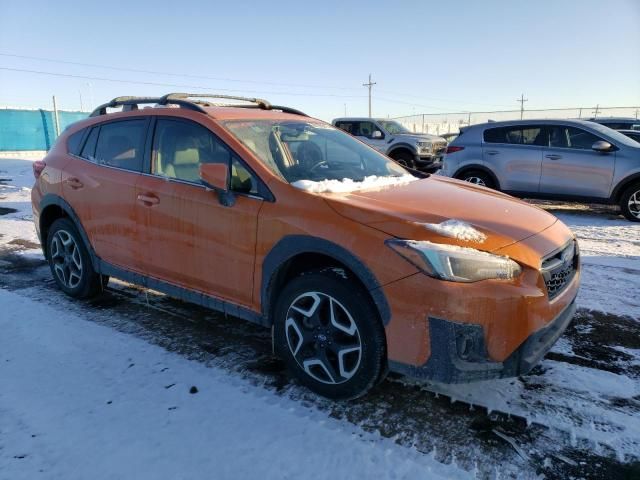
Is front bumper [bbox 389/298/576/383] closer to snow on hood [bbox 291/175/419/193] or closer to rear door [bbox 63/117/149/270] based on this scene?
snow on hood [bbox 291/175/419/193]

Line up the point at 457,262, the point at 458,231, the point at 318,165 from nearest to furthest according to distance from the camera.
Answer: the point at 457,262, the point at 458,231, the point at 318,165

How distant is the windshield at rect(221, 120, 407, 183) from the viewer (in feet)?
10.7

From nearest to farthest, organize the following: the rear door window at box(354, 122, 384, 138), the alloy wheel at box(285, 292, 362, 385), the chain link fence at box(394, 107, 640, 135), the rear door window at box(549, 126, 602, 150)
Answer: the alloy wheel at box(285, 292, 362, 385) < the rear door window at box(549, 126, 602, 150) < the rear door window at box(354, 122, 384, 138) < the chain link fence at box(394, 107, 640, 135)

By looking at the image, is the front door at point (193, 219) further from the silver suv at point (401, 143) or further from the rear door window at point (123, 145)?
the silver suv at point (401, 143)

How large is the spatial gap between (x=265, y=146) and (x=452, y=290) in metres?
1.70

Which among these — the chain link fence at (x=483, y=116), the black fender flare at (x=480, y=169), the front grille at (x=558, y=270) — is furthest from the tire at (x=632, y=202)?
the chain link fence at (x=483, y=116)

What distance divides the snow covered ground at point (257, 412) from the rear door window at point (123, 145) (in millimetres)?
1301

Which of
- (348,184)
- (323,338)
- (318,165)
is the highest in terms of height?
(318,165)

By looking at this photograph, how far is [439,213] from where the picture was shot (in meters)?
2.75

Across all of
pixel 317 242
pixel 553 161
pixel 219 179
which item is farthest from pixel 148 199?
pixel 553 161

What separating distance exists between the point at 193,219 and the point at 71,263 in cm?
190

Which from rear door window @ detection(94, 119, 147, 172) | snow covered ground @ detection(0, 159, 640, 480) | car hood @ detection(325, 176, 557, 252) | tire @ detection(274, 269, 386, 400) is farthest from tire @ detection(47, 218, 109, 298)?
car hood @ detection(325, 176, 557, 252)

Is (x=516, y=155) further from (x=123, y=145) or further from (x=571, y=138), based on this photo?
(x=123, y=145)

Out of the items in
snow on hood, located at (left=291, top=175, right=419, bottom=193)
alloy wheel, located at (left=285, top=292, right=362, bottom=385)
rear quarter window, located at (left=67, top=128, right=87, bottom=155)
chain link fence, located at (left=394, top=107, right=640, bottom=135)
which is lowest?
alloy wheel, located at (left=285, top=292, right=362, bottom=385)
